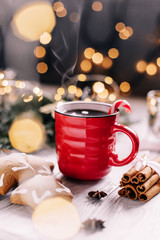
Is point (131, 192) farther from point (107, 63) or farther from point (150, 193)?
point (107, 63)

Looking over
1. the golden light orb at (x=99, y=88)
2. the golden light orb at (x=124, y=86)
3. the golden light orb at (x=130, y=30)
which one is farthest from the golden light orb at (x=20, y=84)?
the golden light orb at (x=130, y=30)

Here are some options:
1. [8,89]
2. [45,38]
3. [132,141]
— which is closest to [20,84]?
[8,89]

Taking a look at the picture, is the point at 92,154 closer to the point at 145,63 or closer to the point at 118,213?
the point at 118,213

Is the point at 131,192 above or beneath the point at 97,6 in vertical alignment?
beneath

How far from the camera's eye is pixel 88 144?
0.65 meters

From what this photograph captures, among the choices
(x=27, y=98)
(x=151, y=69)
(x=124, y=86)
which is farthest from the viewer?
(x=124, y=86)

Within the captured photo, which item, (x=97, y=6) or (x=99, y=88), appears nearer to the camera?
(x=99, y=88)

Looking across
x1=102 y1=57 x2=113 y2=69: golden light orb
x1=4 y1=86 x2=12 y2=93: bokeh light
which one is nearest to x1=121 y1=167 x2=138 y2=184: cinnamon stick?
x1=4 y1=86 x2=12 y2=93: bokeh light

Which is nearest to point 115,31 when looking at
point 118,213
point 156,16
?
point 156,16

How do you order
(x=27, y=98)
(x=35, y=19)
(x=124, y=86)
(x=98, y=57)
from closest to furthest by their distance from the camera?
1. (x=27, y=98)
2. (x=124, y=86)
3. (x=98, y=57)
4. (x=35, y=19)

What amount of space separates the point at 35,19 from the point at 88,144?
191cm

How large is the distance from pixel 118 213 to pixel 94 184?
0.13m

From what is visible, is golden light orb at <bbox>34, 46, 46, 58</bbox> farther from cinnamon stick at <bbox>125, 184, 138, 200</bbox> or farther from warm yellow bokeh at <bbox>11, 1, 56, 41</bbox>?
cinnamon stick at <bbox>125, 184, 138, 200</bbox>

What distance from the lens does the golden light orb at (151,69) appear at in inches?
73.9
